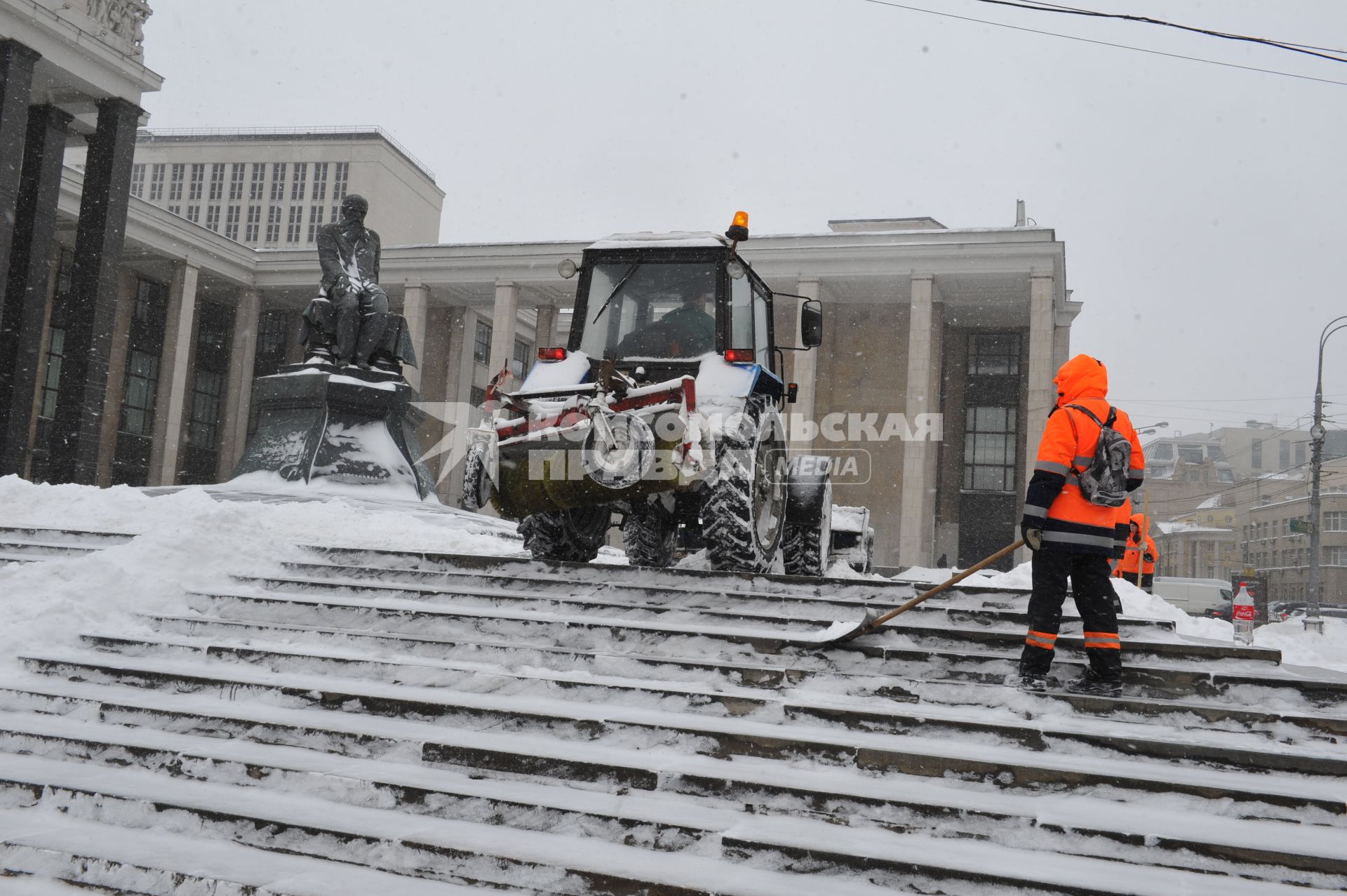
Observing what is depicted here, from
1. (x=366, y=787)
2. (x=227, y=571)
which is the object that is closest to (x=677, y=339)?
(x=227, y=571)

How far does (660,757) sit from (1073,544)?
2419 mm

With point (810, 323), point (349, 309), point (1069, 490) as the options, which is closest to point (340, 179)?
point (349, 309)

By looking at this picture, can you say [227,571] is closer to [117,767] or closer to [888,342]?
[117,767]

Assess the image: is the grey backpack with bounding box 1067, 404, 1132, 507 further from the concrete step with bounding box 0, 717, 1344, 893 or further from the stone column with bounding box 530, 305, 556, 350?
the stone column with bounding box 530, 305, 556, 350

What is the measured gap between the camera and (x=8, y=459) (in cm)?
2172

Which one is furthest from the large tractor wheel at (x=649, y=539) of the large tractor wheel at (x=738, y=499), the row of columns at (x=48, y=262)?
the row of columns at (x=48, y=262)

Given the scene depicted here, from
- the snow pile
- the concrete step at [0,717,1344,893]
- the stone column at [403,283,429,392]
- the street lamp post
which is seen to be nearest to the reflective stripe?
the concrete step at [0,717,1344,893]

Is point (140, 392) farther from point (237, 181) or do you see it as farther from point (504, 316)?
point (237, 181)

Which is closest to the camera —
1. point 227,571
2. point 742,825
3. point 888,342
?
point 742,825

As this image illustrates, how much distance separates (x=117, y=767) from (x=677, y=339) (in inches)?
184

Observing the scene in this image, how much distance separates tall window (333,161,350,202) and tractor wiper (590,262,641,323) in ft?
247

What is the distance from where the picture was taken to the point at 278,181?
276ft

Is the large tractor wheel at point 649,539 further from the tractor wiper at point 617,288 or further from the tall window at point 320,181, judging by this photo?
the tall window at point 320,181

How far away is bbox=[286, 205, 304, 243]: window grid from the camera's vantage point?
82.5m
